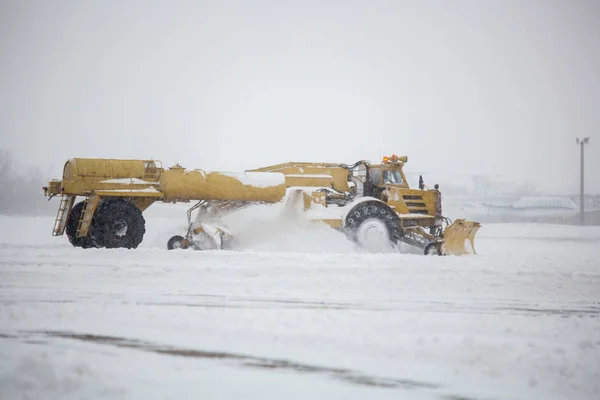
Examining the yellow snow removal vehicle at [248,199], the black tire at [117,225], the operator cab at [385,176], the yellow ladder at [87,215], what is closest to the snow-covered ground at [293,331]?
the yellow ladder at [87,215]

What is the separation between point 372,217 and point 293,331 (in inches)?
271

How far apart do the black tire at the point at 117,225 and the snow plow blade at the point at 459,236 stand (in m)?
7.25

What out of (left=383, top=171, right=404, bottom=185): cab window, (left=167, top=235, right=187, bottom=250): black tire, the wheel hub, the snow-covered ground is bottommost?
the snow-covered ground

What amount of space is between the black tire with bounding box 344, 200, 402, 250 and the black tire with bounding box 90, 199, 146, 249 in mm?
4769

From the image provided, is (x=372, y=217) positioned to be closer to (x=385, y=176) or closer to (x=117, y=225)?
(x=385, y=176)

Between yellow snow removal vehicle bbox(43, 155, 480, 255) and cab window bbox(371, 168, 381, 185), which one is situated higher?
cab window bbox(371, 168, 381, 185)

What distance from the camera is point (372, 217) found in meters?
11.0

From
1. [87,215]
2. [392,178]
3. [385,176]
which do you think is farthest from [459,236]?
[87,215]

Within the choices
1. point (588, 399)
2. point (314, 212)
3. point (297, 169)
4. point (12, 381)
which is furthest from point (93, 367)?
point (297, 169)

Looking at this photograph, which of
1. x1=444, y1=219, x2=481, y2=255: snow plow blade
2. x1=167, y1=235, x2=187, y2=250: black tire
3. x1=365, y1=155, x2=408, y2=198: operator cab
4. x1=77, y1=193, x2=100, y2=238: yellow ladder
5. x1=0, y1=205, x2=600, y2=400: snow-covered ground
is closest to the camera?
x1=0, y1=205, x2=600, y2=400: snow-covered ground

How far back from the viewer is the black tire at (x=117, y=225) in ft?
32.9


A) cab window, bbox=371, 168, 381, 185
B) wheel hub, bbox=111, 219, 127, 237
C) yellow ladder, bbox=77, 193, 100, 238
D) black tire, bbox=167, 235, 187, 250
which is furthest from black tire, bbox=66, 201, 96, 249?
cab window, bbox=371, 168, 381, 185

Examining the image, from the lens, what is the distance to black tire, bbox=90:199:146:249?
10031 mm

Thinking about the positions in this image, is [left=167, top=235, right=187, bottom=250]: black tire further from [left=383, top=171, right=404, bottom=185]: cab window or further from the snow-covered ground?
[left=383, top=171, right=404, bottom=185]: cab window
